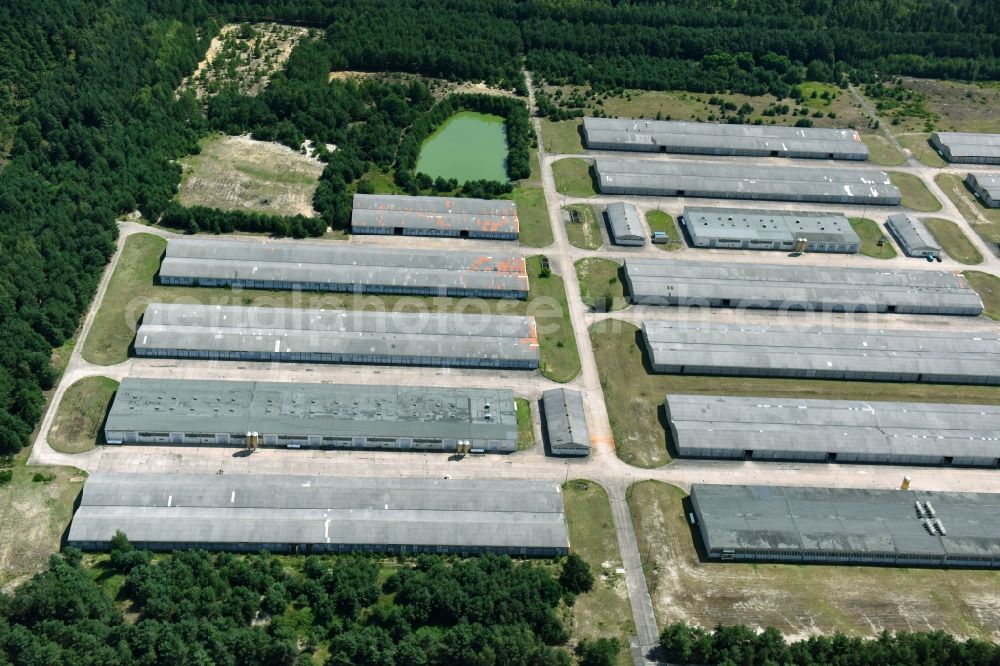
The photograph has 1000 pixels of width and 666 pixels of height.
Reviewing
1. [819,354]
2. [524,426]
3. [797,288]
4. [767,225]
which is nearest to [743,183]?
[767,225]

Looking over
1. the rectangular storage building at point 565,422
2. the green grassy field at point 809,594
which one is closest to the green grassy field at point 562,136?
the rectangular storage building at point 565,422

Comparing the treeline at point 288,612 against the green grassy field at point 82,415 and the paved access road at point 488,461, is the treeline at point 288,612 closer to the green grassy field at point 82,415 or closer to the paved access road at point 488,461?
the paved access road at point 488,461

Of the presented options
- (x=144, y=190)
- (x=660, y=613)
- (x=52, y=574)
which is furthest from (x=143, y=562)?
(x=144, y=190)

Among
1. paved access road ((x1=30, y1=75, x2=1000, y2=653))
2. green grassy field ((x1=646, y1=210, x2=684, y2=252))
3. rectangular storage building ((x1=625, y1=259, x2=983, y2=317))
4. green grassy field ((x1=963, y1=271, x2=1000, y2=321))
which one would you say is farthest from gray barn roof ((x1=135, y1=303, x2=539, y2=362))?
green grassy field ((x1=963, y1=271, x2=1000, y2=321))

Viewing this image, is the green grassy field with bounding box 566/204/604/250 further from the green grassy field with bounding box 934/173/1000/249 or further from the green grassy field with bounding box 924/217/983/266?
the green grassy field with bounding box 934/173/1000/249

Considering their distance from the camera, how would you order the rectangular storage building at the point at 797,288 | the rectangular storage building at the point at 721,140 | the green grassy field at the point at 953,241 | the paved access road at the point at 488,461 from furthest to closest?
the rectangular storage building at the point at 721,140 < the green grassy field at the point at 953,241 < the rectangular storage building at the point at 797,288 < the paved access road at the point at 488,461

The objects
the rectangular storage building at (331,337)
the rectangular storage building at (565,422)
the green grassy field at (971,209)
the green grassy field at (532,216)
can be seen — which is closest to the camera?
the rectangular storage building at (565,422)
